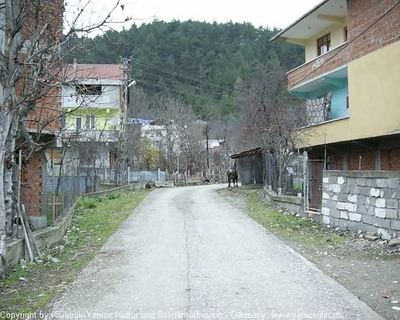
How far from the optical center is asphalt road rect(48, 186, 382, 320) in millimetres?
5617

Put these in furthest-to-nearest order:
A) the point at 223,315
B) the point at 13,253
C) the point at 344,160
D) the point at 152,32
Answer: the point at 152,32
the point at 344,160
the point at 13,253
the point at 223,315

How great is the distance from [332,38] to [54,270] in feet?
61.7

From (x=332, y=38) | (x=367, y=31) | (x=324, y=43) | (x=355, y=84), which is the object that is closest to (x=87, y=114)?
(x=355, y=84)

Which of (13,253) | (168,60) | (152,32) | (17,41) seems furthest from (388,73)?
(168,60)

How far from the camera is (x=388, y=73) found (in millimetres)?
14695

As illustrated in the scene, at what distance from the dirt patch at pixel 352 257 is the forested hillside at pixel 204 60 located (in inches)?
1577

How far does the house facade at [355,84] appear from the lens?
14781 mm

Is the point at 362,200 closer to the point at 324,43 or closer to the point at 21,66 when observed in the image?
the point at 21,66

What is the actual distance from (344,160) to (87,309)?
15515 mm

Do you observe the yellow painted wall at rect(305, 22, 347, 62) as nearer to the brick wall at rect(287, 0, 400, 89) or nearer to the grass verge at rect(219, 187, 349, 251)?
the brick wall at rect(287, 0, 400, 89)

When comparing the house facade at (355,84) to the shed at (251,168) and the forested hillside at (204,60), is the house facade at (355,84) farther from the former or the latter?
the forested hillside at (204,60)

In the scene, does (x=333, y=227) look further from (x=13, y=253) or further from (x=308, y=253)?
(x=13, y=253)

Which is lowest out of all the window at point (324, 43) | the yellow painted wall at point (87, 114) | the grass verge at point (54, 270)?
the grass verge at point (54, 270)

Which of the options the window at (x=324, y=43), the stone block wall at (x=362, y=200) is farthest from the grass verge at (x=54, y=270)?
the window at (x=324, y=43)
